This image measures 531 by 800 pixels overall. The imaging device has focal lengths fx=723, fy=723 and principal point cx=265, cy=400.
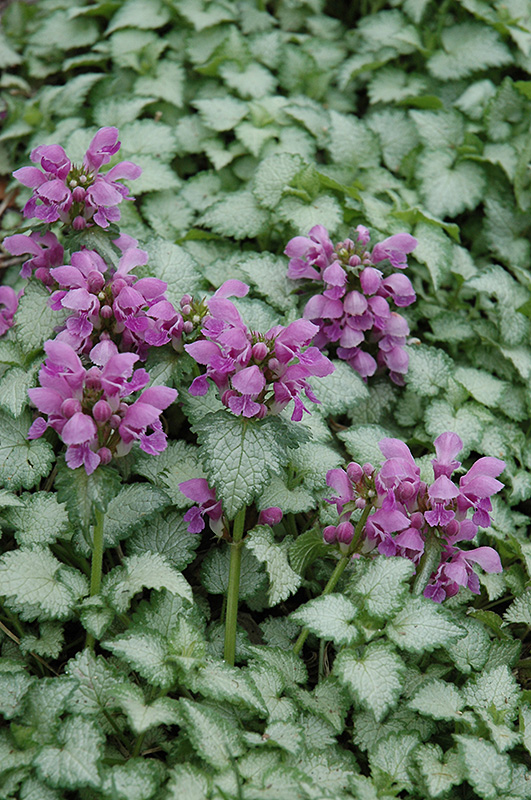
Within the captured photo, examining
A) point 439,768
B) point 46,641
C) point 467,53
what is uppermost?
point 467,53

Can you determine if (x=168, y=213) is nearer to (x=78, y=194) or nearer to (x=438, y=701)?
(x=78, y=194)

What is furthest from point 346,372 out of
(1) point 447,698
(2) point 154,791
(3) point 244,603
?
(2) point 154,791

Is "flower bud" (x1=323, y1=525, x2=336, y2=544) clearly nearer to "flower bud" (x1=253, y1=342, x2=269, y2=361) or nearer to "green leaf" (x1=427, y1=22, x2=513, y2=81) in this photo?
"flower bud" (x1=253, y1=342, x2=269, y2=361)

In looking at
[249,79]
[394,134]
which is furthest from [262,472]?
[249,79]

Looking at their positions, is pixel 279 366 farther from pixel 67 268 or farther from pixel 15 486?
pixel 15 486

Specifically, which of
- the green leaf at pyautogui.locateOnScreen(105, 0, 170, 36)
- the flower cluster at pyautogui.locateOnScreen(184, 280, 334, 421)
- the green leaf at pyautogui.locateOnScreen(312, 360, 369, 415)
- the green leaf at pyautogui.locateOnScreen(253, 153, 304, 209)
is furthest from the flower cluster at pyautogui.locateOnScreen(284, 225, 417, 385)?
the green leaf at pyautogui.locateOnScreen(105, 0, 170, 36)

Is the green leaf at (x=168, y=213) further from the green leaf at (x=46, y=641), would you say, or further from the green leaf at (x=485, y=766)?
the green leaf at (x=485, y=766)

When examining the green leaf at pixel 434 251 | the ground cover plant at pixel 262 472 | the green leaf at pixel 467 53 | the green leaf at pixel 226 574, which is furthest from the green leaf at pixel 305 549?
the green leaf at pixel 467 53
